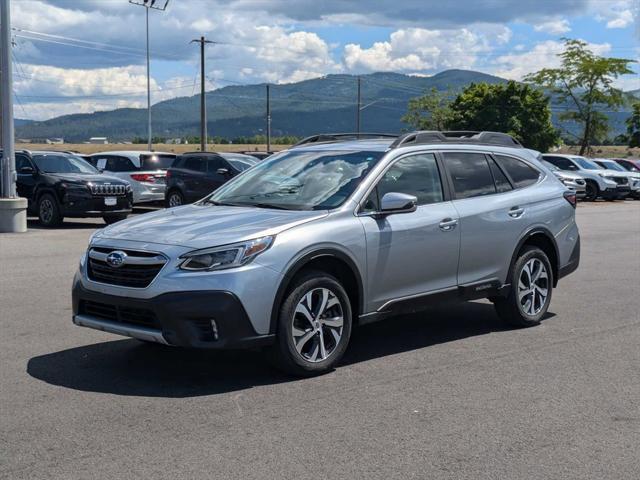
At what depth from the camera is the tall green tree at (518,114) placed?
224ft

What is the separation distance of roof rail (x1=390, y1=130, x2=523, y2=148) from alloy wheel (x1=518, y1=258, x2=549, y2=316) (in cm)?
121

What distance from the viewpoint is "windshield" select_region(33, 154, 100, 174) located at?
62.8 ft

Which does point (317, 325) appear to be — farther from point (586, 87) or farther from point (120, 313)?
point (586, 87)

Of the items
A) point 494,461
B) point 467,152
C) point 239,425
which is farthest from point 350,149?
point 494,461

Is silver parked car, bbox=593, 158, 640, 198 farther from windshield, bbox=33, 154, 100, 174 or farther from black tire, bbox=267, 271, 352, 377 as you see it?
black tire, bbox=267, 271, 352, 377

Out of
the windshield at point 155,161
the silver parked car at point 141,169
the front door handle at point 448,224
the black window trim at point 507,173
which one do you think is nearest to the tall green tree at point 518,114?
the windshield at point 155,161

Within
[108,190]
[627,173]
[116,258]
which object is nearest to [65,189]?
[108,190]

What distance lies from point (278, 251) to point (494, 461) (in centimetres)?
211

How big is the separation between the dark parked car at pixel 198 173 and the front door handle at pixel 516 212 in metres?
14.3

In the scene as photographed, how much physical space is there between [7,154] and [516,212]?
41.0ft

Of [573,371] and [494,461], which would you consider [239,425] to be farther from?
[573,371]

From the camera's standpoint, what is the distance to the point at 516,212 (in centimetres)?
798

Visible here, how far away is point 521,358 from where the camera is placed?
22.8 ft

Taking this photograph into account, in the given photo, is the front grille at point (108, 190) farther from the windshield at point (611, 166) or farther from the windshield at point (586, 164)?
the windshield at point (611, 166)
